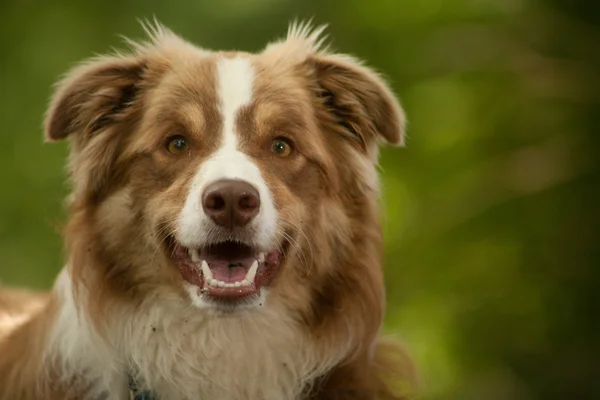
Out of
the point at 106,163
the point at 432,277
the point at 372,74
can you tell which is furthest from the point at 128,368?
the point at 432,277

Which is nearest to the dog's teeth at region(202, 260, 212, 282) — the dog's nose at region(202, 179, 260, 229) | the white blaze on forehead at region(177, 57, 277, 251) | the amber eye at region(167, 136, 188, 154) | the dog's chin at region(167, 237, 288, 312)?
the dog's chin at region(167, 237, 288, 312)

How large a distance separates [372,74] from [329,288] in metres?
0.95

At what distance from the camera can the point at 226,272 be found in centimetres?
382

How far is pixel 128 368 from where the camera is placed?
4062 millimetres

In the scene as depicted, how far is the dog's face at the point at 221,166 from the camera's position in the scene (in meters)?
3.75

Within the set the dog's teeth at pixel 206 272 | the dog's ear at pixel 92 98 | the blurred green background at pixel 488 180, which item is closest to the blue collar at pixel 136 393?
the dog's teeth at pixel 206 272

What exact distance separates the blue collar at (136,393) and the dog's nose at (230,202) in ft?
2.84

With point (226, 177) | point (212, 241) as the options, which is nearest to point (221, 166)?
point (226, 177)

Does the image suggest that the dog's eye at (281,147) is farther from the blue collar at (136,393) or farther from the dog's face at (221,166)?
the blue collar at (136,393)

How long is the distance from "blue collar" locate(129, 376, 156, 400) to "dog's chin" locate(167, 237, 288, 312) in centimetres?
50

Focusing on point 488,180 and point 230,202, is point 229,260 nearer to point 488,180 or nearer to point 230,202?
point 230,202

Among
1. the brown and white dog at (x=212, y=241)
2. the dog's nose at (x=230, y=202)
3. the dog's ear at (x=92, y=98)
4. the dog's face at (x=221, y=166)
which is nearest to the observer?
the dog's nose at (x=230, y=202)

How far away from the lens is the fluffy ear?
425cm

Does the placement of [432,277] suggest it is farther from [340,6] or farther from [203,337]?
[203,337]
